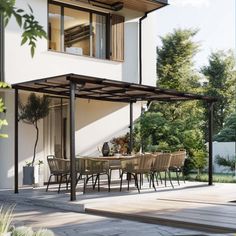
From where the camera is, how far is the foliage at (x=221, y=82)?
32.5 meters

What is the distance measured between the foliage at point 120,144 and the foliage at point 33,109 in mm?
3321

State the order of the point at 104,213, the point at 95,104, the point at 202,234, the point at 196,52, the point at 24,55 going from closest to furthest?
the point at 202,234, the point at 104,213, the point at 24,55, the point at 95,104, the point at 196,52

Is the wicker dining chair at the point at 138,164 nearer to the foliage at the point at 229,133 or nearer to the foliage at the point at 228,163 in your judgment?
the foliage at the point at 228,163

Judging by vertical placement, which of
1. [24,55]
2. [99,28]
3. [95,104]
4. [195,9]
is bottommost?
[95,104]

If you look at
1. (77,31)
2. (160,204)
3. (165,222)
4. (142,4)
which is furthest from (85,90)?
(165,222)

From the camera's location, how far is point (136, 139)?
16188 millimetres

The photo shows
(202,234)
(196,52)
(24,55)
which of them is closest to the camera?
(202,234)

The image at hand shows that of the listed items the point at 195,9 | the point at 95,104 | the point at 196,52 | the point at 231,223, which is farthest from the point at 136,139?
the point at 195,9

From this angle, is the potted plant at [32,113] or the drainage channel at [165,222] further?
the potted plant at [32,113]

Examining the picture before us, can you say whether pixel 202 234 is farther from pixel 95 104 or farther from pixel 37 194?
pixel 95 104

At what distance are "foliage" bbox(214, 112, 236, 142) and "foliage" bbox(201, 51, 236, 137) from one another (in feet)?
7.06

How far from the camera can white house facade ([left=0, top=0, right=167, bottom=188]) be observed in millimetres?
12844

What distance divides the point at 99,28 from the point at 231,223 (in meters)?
9.07

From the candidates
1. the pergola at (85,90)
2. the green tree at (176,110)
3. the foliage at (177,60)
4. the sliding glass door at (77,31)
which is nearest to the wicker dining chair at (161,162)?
the pergola at (85,90)
